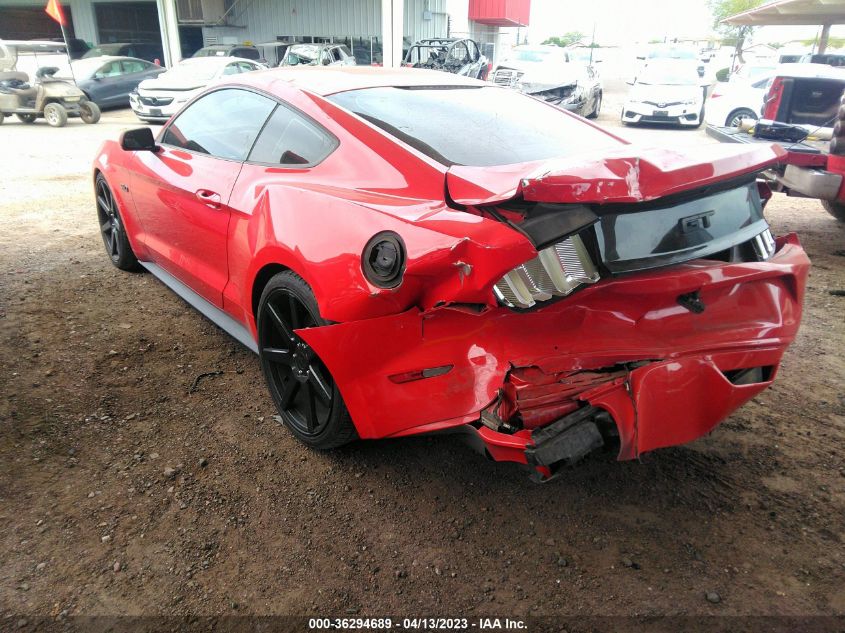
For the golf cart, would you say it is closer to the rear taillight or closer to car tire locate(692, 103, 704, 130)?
the rear taillight

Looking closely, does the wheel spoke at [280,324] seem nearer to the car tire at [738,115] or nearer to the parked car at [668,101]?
the car tire at [738,115]

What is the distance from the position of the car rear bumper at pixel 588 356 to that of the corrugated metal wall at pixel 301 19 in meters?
26.3

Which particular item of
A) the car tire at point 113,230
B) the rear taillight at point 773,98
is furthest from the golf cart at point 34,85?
the rear taillight at point 773,98

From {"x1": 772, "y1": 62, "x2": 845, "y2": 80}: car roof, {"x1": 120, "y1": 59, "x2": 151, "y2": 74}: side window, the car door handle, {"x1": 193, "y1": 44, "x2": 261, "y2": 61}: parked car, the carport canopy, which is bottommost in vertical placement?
{"x1": 120, "y1": 59, "x2": 151, "y2": 74}: side window

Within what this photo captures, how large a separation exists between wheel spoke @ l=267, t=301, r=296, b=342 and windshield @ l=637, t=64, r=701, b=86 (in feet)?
47.7

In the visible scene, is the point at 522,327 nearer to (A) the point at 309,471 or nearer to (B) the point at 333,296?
(B) the point at 333,296

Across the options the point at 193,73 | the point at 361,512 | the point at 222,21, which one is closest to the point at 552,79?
the point at 193,73

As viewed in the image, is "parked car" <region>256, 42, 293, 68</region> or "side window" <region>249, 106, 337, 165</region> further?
"parked car" <region>256, 42, 293, 68</region>

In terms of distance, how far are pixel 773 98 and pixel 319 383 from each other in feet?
23.0

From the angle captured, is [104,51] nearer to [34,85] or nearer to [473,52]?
[34,85]

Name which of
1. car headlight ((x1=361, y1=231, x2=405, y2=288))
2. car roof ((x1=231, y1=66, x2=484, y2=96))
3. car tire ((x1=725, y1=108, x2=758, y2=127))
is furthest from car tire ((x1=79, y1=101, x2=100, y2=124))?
car headlight ((x1=361, y1=231, x2=405, y2=288))

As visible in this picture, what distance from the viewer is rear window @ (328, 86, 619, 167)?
2.48m

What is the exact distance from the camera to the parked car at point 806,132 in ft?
17.0

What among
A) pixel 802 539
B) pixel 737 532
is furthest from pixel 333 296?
pixel 802 539
